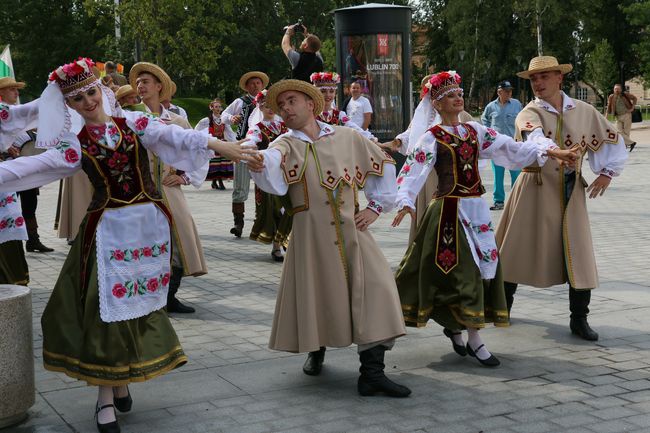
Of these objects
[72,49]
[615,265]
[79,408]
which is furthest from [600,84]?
[79,408]

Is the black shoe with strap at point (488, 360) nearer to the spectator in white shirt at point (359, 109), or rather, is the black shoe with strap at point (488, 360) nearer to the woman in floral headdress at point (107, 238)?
the woman in floral headdress at point (107, 238)

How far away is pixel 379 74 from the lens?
58.9ft

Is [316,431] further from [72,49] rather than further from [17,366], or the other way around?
[72,49]

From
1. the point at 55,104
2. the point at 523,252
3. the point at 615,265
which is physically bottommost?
the point at 615,265

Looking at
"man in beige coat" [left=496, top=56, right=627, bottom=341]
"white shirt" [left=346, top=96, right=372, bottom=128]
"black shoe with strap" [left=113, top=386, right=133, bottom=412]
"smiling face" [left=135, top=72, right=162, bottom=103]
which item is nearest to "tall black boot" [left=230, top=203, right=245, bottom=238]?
"white shirt" [left=346, top=96, right=372, bottom=128]

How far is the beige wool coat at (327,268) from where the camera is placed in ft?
18.0

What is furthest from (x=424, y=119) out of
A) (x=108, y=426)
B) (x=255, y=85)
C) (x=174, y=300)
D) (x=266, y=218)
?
(x=255, y=85)

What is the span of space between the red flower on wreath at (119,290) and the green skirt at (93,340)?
0.09 meters

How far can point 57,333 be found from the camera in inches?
197

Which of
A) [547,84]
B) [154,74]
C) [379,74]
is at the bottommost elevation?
[547,84]

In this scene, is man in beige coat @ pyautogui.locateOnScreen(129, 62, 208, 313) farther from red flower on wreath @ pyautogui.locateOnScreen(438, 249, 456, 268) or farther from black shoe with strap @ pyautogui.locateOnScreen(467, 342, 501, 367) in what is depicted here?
black shoe with strap @ pyautogui.locateOnScreen(467, 342, 501, 367)

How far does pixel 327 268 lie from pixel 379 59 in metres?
12.8

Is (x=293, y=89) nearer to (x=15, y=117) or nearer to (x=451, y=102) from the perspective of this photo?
(x=451, y=102)

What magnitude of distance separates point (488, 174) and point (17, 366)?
15.7 meters
